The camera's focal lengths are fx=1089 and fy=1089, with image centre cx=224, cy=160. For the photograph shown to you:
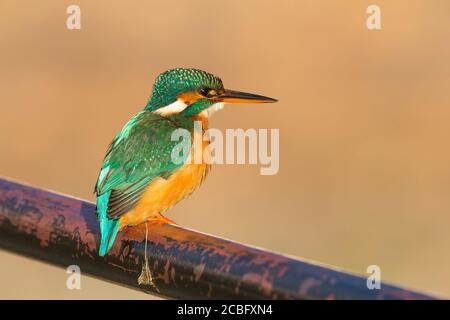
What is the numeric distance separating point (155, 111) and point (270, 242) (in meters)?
3.29

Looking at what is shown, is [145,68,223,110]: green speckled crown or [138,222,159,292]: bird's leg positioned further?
[145,68,223,110]: green speckled crown

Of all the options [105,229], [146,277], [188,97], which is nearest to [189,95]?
[188,97]

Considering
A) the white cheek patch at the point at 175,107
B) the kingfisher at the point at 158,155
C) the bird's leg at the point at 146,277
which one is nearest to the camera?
the bird's leg at the point at 146,277

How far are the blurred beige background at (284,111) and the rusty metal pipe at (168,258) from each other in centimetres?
397

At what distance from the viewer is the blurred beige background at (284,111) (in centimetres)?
666

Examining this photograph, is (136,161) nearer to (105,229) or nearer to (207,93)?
(207,93)

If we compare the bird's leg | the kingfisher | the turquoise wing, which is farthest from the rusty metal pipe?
the turquoise wing

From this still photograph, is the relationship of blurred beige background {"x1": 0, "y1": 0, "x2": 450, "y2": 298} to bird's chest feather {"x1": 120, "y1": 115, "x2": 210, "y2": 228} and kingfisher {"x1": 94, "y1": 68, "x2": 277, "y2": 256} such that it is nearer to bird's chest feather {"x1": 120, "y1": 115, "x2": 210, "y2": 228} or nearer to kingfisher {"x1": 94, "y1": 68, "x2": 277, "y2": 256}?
kingfisher {"x1": 94, "y1": 68, "x2": 277, "y2": 256}

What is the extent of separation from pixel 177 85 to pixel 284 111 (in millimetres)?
4321

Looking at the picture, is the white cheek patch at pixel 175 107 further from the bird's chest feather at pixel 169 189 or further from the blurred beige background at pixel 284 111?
the blurred beige background at pixel 284 111

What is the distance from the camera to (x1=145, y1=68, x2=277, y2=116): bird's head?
343cm

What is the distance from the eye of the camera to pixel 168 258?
1878 millimetres

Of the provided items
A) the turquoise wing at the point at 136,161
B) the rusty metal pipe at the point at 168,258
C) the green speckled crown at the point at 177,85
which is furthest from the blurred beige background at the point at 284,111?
→ the rusty metal pipe at the point at 168,258

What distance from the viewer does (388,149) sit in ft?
24.6
